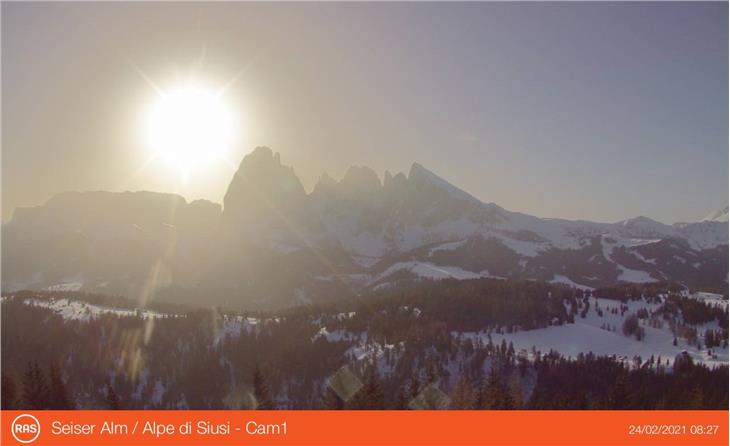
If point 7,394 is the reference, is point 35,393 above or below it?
above

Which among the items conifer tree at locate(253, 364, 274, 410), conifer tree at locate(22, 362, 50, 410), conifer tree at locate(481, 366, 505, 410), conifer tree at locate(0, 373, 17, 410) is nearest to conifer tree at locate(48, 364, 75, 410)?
conifer tree at locate(22, 362, 50, 410)

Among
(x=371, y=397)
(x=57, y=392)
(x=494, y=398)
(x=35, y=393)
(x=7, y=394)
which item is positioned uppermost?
(x=371, y=397)

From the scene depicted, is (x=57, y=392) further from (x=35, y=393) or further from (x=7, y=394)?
(x=7, y=394)

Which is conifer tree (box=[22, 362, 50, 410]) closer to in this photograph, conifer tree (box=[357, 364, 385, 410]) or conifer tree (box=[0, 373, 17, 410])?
conifer tree (box=[0, 373, 17, 410])

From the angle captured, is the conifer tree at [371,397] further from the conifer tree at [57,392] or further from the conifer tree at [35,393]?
the conifer tree at [35,393]
